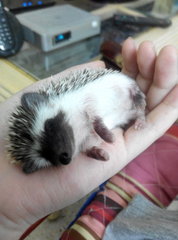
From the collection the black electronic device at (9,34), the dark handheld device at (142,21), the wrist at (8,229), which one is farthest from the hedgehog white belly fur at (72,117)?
the dark handheld device at (142,21)

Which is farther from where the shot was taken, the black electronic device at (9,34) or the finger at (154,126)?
the black electronic device at (9,34)

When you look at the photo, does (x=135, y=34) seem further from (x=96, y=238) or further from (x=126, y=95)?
(x=96, y=238)

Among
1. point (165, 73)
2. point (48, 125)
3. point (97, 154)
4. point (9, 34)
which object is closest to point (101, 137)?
point (97, 154)

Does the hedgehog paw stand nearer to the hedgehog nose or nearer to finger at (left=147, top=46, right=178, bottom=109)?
the hedgehog nose

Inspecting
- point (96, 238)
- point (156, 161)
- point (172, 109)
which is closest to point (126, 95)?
point (172, 109)

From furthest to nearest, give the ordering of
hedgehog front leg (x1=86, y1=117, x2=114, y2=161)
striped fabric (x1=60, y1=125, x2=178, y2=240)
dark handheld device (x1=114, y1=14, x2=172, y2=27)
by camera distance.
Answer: dark handheld device (x1=114, y1=14, x2=172, y2=27), striped fabric (x1=60, y1=125, x2=178, y2=240), hedgehog front leg (x1=86, y1=117, x2=114, y2=161)

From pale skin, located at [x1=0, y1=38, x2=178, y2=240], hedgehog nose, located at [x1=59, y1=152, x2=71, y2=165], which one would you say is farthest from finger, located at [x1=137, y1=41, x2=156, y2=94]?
hedgehog nose, located at [x1=59, y1=152, x2=71, y2=165]

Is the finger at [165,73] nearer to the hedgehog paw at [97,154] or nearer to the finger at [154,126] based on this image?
the finger at [154,126]
